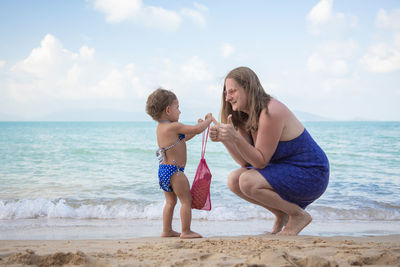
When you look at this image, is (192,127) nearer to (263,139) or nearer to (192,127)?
(192,127)

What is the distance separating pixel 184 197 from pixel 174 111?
811 millimetres

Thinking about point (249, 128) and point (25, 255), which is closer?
point (25, 255)

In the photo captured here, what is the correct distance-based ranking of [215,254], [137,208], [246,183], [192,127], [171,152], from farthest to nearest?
1. [137,208]
2. [171,152]
3. [192,127]
4. [246,183]
5. [215,254]

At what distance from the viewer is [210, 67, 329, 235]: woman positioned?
115 inches

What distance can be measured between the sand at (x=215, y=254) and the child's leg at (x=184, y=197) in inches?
Result: 17.8

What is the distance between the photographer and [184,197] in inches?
125

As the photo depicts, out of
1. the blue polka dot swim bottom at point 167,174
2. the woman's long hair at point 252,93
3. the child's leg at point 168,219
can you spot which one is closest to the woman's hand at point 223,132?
the woman's long hair at point 252,93

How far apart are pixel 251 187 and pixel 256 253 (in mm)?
892

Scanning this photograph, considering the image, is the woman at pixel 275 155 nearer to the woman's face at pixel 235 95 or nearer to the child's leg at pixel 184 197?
the woman's face at pixel 235 95

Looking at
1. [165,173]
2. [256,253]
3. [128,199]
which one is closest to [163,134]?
[165,173]

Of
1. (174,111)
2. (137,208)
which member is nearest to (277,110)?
(174,111)

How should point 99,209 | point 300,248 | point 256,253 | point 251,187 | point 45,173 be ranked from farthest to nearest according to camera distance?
point 45,173
point 99,209
point 251,187
point 300,248
point 256,253

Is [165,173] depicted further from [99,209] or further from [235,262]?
[99,209]

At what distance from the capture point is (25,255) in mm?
2104
